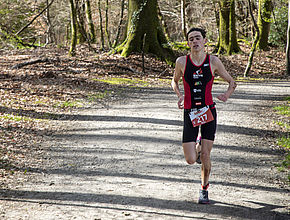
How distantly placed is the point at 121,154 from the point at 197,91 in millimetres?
3044

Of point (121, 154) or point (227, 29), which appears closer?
point (121, 154)

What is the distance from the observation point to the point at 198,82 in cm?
489

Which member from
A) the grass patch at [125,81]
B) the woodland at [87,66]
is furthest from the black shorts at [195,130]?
the grass patch at [125,81]

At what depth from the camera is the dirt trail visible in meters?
4.86

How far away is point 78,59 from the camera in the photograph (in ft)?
65.1

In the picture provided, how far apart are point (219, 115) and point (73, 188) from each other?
6267 millimetres

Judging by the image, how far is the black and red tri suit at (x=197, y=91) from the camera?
488cm

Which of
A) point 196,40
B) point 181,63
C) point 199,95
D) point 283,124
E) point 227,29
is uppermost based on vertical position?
point 227,29

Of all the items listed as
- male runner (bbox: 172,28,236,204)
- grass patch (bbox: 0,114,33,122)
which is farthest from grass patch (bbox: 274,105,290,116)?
grass patch (bbox: 0,114,33,122)

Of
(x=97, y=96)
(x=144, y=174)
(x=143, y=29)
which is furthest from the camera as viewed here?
(x=143, y=29)

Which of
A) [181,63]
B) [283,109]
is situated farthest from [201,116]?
[283,109]

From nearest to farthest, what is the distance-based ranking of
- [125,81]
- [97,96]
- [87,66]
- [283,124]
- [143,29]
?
1. [283,124]
2. [97,96]
3. [125,81]
4. [87,66]
5. [143,29]

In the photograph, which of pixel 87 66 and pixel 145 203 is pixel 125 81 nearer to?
pixel 87 66

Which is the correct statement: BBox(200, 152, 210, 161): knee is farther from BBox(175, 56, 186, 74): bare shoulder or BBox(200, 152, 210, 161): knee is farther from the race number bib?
BBox(175, 56, 186, 74): bare shoulder
